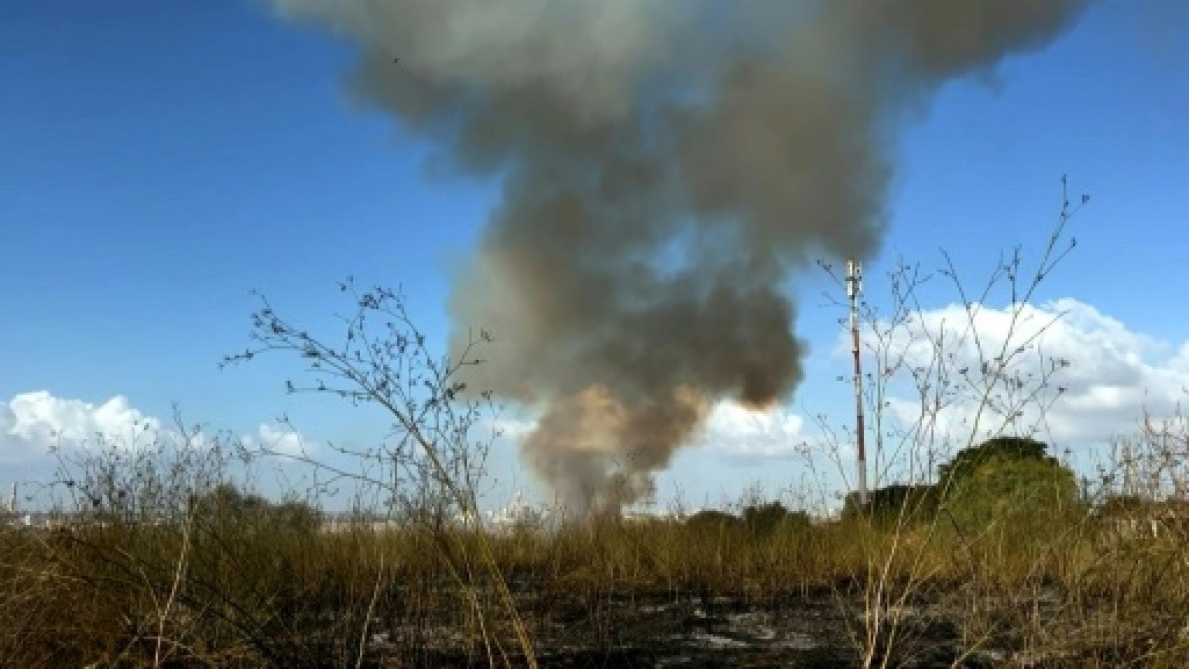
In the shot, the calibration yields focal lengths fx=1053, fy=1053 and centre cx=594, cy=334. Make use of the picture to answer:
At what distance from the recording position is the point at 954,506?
10602mm

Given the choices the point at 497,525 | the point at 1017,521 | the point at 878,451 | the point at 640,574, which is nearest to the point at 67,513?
the point at 497,525

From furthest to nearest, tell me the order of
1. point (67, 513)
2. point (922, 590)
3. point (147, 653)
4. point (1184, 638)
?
point (922, 590) < point (67, 513) < point (147, 653) < point (1184, 638)

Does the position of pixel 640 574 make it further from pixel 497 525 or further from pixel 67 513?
pixel 67 513

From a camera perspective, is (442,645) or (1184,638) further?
(442,645)

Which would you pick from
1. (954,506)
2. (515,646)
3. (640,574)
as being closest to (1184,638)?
(515,646)

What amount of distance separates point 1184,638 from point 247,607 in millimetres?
4203

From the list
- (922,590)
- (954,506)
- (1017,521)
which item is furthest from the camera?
(954,506)

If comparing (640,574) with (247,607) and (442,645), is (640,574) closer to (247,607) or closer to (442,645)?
(442,645)

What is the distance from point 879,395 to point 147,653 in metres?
3.29

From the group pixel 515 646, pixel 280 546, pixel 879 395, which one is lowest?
pixel 515 646

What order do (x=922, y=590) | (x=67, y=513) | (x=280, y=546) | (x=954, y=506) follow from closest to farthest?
1. (x=67, y=513)
2. (x=280, y=546)
3. (x=922, y=590)
4. (x=954, y=506)

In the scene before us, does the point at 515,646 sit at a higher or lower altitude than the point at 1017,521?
lower

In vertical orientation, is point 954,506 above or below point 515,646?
above

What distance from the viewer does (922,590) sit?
27.5 feet
